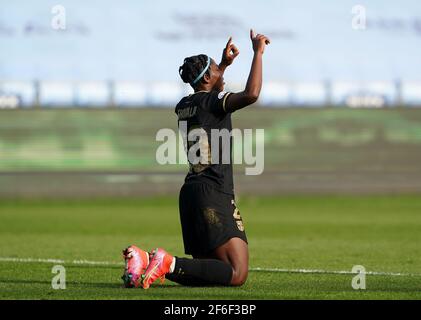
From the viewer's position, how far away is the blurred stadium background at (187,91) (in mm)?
39094

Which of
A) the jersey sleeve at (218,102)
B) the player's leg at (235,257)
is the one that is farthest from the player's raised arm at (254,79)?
the player's leg at (235,257)

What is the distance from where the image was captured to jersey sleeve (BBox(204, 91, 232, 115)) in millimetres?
9508

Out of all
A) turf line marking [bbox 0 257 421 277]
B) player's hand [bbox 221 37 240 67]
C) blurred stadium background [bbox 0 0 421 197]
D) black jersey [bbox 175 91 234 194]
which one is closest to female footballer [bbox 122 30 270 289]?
black jersey [bbox 175 91 234 194]

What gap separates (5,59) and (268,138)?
11.5 meters

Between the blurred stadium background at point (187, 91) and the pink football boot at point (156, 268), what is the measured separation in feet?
88.9

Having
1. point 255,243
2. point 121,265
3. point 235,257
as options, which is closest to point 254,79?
point 235,257

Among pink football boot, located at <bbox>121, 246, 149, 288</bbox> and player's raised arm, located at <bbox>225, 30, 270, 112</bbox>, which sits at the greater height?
player's raised arm, located at <bbox>225, 30, 270, 112</bbox>

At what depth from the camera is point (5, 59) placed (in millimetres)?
38688

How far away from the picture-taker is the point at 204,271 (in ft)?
30.9

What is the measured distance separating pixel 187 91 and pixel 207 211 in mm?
30818

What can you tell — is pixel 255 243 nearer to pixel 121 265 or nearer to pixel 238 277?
pixel 121 265

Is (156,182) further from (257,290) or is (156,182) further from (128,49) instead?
(257,290)

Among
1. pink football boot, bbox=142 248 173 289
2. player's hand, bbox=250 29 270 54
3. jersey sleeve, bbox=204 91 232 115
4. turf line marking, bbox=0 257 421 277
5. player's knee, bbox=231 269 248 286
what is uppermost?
player's hand, bbox=250 29 270 54

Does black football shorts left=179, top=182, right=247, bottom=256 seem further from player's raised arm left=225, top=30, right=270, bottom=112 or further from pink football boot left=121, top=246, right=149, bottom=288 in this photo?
player's raised arm left=225, top=30, right=270, bottom=112
